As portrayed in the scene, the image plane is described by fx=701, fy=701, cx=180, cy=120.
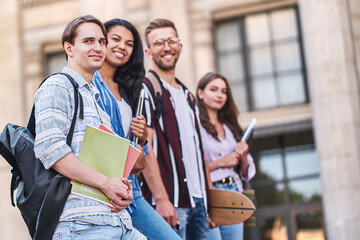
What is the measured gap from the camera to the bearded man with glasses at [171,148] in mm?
5262

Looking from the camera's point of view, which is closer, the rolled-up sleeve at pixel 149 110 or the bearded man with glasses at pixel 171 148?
the bearded man with glasses at pixel 171 148

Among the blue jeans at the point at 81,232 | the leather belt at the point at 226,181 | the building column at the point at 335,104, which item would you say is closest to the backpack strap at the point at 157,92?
the leather belt at the point at 226,181

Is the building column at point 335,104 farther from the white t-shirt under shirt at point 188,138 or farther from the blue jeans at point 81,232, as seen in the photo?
the blue jeans at point 81,232

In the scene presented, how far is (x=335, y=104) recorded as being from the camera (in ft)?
49.8

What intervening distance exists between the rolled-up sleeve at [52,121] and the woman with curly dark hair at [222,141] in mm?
2949

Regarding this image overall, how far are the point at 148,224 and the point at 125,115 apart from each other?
0.79 m

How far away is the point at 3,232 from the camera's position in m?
18.0

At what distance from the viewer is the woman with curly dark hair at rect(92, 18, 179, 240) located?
14.7 ft

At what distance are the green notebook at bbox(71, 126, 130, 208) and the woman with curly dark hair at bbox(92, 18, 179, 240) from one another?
678 millimetres

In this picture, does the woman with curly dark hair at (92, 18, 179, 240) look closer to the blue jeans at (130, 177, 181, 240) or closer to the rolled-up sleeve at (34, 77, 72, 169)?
the blue jeans at (130, 177, 181, 240)

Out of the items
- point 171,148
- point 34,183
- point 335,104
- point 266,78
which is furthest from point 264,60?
point 34,183

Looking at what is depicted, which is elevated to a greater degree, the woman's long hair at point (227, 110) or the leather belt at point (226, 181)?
the woman's long hair at point (227, 110)

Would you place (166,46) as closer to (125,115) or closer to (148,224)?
(125,115)

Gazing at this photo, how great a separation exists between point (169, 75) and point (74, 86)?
2128mm
